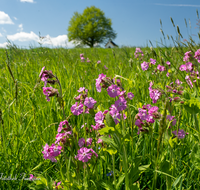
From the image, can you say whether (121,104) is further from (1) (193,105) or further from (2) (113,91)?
(1) (193,105)

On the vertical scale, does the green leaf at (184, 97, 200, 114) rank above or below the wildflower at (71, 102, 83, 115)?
above

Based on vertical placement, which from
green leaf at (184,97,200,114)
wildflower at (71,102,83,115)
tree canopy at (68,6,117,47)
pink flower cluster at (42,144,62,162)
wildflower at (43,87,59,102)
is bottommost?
pink flower cluster at (42,144,62,162)

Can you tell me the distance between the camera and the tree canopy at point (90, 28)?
146 feet

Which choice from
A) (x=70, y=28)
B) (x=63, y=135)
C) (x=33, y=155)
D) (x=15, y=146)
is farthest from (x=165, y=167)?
(x=70, y=28)

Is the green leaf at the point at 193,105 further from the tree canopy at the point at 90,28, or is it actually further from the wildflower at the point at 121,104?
the tree canopy at the point at 90,28

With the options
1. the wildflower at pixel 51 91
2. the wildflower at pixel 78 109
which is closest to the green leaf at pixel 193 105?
the wildflower at pixel 78 109

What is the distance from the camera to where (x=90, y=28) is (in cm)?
4391

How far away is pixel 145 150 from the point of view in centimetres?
131

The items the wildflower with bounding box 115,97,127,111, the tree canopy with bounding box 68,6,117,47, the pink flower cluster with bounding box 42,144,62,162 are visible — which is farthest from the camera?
the tree canopy with bounding box 68,6,117,47

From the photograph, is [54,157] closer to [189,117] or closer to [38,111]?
[38,111]

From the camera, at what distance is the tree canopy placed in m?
44.4

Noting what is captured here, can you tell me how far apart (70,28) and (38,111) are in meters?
47.4

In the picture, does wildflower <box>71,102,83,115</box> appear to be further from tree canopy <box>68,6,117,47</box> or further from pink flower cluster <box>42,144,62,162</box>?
tree canopy <box>68,6,117,47</box>

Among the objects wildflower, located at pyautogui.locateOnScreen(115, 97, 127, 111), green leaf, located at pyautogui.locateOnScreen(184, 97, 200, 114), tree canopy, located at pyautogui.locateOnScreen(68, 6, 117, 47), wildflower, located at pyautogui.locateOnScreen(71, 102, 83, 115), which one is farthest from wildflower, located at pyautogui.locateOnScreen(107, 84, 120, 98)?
tree canopy, located at pyautogui.locateOnScreen(68, 6, 117, 47)
